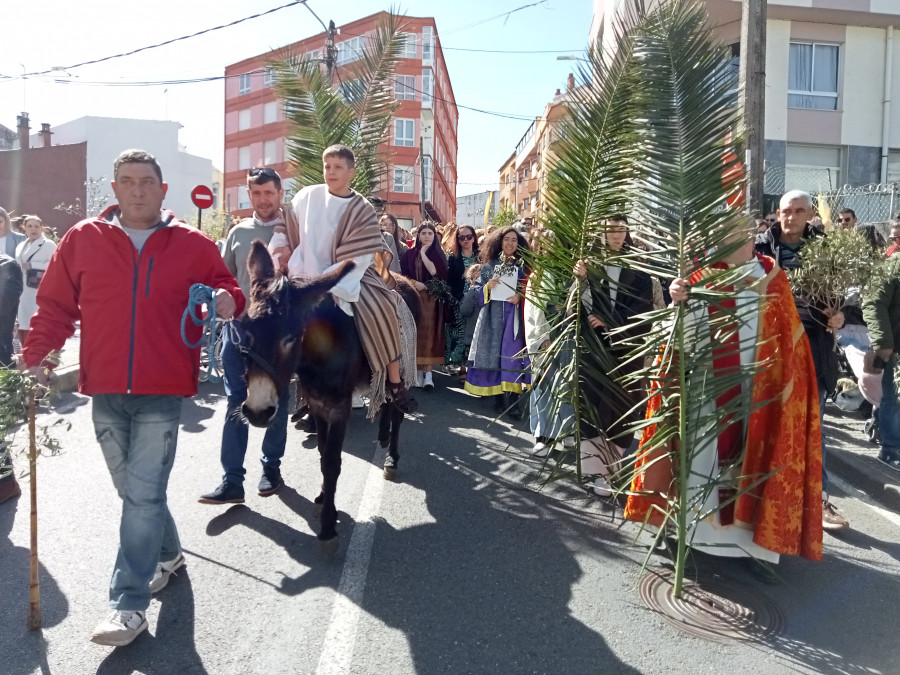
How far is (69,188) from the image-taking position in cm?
4106

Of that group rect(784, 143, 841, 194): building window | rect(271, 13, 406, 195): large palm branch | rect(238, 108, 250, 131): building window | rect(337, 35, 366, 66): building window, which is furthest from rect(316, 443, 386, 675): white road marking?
rect(238, 108, 250, 131): building window

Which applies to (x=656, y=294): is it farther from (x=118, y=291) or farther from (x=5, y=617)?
(x=5, y=617)

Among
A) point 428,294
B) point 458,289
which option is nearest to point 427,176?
point 458,289

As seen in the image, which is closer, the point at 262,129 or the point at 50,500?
the point at 50,500

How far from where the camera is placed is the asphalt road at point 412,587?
2.90 m

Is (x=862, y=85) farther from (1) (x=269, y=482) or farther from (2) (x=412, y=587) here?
(2) (x=412, y=587)

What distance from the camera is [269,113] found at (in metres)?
48.1

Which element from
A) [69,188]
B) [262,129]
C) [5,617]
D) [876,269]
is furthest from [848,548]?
[262,129]

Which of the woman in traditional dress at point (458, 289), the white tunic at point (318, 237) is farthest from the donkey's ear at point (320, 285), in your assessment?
the woman in traditional dress at point (458, 289)

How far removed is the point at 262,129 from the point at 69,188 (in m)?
13.5

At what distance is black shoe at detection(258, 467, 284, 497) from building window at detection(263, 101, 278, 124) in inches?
1851

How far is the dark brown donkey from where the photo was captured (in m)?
3.38

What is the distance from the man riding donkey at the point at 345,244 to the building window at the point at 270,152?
1784 inches

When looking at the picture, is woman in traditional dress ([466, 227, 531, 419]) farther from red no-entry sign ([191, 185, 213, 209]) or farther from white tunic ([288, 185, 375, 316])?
red no-entry sign ([191, 185, 213, 209])
